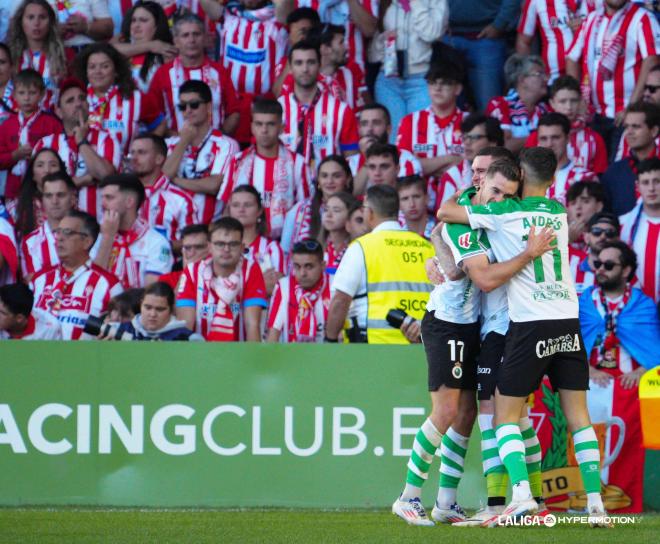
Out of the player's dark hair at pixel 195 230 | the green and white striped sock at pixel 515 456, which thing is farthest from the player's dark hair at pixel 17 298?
the green and white striped sock at pixel 515 456

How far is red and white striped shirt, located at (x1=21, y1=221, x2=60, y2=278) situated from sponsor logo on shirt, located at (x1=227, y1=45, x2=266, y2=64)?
2.90 m

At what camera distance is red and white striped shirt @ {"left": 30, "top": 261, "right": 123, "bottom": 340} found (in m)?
10.0

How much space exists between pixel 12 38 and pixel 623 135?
5867 millimetres

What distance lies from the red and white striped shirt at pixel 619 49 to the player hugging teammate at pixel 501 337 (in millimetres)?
5915

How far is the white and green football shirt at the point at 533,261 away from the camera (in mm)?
6457

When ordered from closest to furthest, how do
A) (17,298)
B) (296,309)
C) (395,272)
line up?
1. (395,272)
2. (17,298)
3. (296,309)

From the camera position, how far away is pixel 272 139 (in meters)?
11.5

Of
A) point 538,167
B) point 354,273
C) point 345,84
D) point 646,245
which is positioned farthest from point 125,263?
point 538,167

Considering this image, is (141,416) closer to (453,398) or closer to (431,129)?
(453,398)

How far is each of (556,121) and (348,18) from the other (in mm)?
2922

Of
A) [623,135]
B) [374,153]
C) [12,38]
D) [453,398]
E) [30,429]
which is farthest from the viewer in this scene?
[12,38]

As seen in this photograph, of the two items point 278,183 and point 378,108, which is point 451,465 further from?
point 378,108

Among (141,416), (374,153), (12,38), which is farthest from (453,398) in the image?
(12,38)

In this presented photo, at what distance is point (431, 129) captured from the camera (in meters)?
12.0
